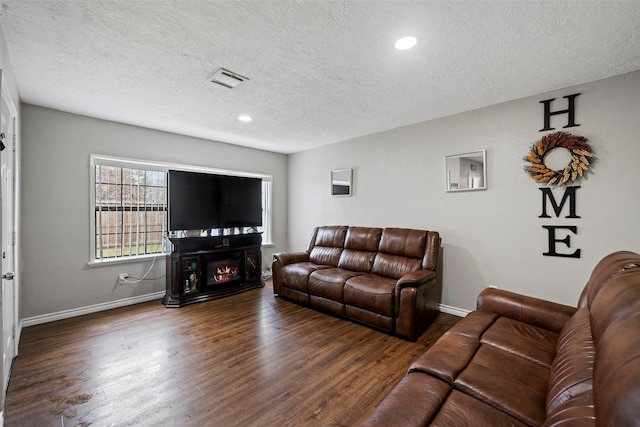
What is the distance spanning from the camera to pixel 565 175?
2668 mm

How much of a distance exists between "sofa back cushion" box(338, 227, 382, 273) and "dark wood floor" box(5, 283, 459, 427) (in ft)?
2.70

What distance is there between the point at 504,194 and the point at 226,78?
312 centimetres

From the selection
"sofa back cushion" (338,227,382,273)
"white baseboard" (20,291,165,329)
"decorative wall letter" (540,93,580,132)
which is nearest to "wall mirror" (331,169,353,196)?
"sofa back cushion" (338,227,382,273)

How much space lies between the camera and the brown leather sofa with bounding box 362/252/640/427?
0.70 meters

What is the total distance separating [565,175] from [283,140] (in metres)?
3.68

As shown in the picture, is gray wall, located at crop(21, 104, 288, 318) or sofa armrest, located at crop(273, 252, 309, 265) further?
sofa armrest, located at crop(273, 252, 309, 265)

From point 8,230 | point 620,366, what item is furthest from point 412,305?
point 8,230

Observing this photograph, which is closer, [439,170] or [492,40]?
[492,40]

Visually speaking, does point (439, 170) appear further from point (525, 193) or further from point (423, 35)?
point (423, 35)

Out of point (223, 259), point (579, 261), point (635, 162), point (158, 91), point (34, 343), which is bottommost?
point (34, 343)

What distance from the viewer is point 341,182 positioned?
471 centimetres

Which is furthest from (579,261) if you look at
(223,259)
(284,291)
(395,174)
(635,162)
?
(223,259)

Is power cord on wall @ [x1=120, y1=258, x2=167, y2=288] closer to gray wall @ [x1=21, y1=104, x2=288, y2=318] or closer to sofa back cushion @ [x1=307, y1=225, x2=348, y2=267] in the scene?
gray wall @ [x1=21, y1=104, x2=288, y2=318]

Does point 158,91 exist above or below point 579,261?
above
